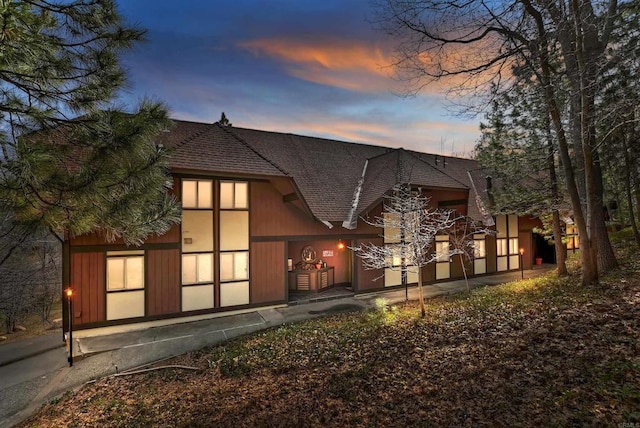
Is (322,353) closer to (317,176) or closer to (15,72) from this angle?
(15,72)

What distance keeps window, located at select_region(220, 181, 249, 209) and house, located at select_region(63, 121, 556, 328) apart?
0.04m

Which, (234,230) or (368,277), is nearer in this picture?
(234,230)

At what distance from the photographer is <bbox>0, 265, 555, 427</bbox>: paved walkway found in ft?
20.1

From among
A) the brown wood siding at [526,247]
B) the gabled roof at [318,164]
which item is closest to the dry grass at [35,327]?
the gabled roof at [318,164]

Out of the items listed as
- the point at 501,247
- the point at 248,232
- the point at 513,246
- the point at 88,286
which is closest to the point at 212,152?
the point at 248,232

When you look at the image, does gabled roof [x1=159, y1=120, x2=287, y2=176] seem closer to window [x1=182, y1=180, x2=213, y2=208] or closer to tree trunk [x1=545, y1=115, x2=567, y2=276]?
window [x1=182, y1=180, x2=213, y2=208]

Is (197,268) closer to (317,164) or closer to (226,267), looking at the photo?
(226,267)

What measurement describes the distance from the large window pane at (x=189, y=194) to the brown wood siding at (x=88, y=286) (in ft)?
9.60

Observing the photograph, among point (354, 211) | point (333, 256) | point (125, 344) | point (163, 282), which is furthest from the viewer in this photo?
point (333, 256)

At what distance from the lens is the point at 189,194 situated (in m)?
10.3

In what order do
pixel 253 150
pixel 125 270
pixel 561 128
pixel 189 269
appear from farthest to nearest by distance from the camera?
pixel 253 150
pixel 189 269
pixel 125 270
pixel 561 128

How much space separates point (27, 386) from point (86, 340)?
6.88 feet

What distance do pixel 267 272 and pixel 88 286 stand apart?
5.58 m

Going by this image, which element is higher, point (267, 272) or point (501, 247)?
point (501, 247)
